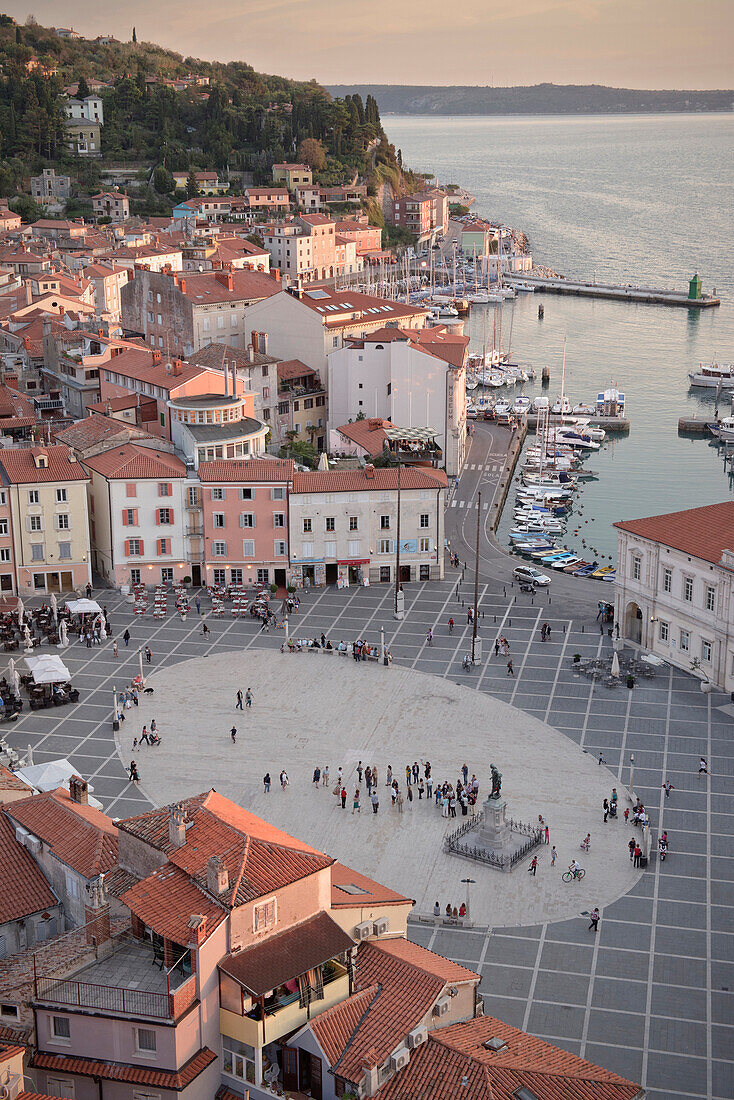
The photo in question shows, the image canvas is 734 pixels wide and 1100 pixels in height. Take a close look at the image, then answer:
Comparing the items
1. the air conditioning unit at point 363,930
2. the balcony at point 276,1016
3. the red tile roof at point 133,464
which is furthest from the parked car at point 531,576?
the balcony at point 276,1016

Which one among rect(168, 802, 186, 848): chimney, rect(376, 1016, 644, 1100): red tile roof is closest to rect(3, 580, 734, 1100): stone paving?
rect(376, 1016, 644, 1100): red tile roof

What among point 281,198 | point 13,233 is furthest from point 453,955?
point 281,198

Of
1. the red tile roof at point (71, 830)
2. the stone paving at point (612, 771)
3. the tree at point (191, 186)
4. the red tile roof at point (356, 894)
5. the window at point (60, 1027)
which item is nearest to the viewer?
the window at point (60, 1027)

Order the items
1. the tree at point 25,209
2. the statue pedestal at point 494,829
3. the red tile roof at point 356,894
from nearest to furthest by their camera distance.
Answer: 1. the red tile roof at point 356,894
2. the statue pedestal at point 494,829
3. the tree at point 25,209

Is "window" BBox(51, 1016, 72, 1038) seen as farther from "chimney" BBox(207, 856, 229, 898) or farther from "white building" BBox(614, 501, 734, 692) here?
"white building" BBox(614, 501, 734, 692)

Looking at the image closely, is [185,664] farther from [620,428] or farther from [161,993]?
[620,428]

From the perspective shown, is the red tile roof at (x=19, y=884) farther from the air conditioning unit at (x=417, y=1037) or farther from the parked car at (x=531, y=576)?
the parked car at (x=531, y=576)
